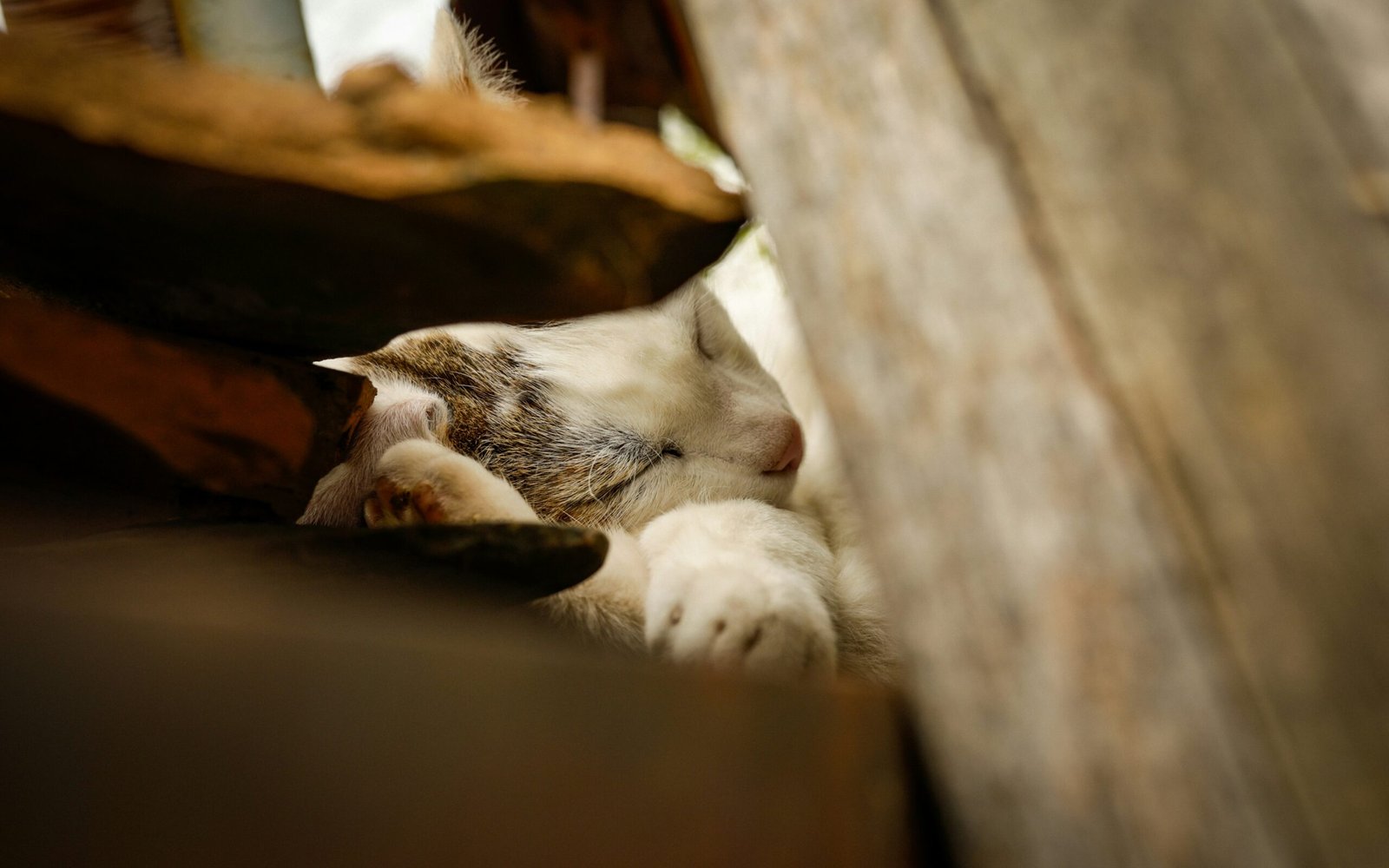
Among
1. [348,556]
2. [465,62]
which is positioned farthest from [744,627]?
[465,62]

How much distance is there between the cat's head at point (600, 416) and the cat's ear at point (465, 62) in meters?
0.38

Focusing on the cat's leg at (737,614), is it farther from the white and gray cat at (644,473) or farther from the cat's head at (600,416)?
the cat's head at (600,416)

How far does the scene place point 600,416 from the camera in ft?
5.03

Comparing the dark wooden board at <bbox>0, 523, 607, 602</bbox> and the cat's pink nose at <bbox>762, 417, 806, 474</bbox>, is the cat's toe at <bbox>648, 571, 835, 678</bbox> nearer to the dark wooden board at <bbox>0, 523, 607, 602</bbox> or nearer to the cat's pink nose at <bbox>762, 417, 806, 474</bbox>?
the dark wooden board at <bbox>0, 523, 607, 602</bbox>

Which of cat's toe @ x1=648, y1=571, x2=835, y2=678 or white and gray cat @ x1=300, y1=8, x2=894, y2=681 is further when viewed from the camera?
white and gray cat @ x1=300, y1=8, x2=894, y2=681

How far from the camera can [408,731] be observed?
46 centimetres

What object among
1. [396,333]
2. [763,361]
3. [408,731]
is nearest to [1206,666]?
[408,731]

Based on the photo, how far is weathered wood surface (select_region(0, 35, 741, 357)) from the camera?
0.58m

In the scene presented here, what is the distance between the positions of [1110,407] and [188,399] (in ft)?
2.41

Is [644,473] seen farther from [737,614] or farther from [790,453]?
[737,614]

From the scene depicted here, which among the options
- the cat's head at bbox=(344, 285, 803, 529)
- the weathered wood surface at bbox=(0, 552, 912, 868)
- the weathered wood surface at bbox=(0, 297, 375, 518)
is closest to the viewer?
the weathered wood surface at bbox=(0, 552, 912, 868)

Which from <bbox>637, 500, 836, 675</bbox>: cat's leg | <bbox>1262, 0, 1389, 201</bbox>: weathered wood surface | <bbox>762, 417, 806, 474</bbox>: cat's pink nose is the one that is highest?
<bbox>1262, 0, 1389, 201</bbox>: weathered wood surface

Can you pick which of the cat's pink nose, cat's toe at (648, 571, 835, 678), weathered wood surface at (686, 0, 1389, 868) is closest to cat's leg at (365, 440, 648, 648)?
cat's toe at (648, 571, 835, 678)

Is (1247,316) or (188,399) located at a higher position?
(1247,316)
